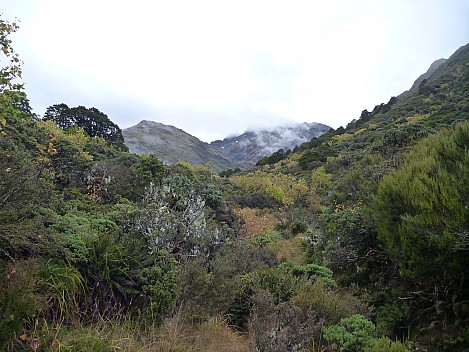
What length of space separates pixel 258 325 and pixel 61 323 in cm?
189

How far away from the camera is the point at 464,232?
326 centimetres

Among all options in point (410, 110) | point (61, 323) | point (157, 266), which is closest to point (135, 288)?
point (157, 266)

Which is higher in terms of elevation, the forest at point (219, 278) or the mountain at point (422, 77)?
the mountain at point (422, 77)

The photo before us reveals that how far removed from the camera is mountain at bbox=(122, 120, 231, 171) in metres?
62.2

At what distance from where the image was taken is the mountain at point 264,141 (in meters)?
103

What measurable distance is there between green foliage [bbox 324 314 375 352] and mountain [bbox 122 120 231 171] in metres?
53.0

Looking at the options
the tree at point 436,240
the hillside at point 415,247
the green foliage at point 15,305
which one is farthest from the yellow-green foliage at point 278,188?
the green foliage at point 15,305

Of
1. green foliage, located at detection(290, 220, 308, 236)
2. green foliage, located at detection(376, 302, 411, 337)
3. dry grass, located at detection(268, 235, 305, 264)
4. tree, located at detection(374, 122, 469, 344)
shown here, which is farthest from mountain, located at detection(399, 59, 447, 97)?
green foliage, located at detection(376, 302, 411, 337)

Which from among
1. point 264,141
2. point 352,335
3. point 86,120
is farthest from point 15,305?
point 264,141

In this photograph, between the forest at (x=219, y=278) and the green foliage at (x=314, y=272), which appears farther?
the green foliage at (x=314, y=272)

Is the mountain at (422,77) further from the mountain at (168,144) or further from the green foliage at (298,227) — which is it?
the green foliage at (298,227)

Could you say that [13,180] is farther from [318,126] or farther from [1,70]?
[318,126]

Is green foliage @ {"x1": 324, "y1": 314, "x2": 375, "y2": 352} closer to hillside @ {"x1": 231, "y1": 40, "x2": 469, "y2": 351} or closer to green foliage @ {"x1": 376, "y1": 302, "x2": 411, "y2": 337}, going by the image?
green foliage @ {"x1": 376, "y1": 302, "x2": 411, "y2": 337}

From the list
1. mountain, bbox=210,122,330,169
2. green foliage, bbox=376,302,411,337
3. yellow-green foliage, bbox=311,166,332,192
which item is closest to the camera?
green foliage, bbox=376,302,411,337
